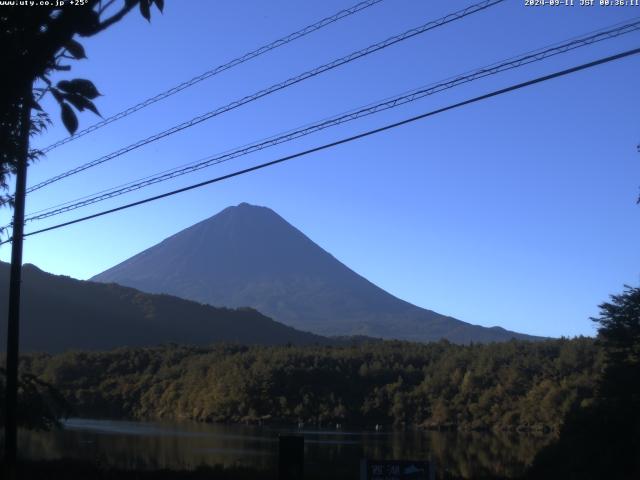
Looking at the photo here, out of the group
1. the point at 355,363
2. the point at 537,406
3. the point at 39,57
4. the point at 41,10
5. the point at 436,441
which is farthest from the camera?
the point at 355,363

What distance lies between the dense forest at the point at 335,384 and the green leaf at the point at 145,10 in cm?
5666

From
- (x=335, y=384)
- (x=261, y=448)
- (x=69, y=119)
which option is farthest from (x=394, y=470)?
(x=335, y=384)

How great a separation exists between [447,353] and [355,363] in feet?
29.5

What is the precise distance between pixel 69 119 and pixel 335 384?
65326mm

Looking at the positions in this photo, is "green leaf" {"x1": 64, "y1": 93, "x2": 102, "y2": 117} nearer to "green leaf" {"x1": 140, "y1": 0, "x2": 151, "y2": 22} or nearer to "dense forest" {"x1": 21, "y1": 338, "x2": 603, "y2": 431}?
"green leaf" {"x1": 140, "y1": 0, "x2": 151, "y2": 22}

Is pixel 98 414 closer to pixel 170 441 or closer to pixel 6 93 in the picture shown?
pixel 170 441

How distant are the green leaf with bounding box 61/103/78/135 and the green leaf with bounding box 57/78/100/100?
0.40 ft

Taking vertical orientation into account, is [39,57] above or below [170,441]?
above

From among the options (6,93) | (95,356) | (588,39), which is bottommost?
(95,356)

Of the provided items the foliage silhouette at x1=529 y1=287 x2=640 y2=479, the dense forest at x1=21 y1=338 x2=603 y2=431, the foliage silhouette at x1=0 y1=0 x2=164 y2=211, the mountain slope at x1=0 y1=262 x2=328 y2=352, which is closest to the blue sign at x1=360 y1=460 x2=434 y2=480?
the foliage silhouette at x1=0 y1=0 x2=164 y2=211

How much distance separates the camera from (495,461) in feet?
122

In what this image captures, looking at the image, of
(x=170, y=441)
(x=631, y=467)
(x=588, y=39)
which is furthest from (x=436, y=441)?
(x=588, y=39)

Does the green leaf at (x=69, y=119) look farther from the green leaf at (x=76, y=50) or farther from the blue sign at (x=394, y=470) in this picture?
the blue sign at (x=394, y=470)

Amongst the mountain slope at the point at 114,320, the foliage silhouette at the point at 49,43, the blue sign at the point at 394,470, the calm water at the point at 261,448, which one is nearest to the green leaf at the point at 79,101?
the foliage silhouette at the point at 49,43
